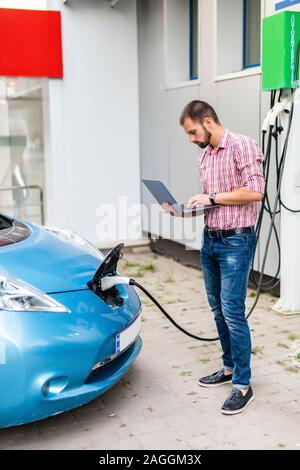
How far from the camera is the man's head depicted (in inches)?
137

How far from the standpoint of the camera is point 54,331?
304cm

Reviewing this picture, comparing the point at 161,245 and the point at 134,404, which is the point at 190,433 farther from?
the point at 161,245

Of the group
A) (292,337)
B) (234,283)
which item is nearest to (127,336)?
(234,283)

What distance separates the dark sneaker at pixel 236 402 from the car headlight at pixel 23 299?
3.96 ft

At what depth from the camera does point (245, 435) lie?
3.27 meters

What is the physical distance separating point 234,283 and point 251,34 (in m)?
4.17

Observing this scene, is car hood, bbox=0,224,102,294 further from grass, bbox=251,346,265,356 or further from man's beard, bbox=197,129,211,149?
grass, bbox=251,346,265,356

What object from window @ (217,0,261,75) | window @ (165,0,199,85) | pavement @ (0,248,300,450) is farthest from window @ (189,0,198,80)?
pavement @ (0,248,300,450)

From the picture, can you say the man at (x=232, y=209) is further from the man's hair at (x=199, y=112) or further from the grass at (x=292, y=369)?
the grass at (x=292, y=369)

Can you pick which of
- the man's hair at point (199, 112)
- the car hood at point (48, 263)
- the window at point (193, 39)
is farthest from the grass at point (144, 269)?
the man's hair at point (199, 112)

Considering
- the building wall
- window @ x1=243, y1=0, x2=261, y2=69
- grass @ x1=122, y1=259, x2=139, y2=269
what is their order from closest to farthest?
the building wall
window @ x1=243, y1=0, x2=261, y2=69
grass @ x1=122, y1=259, x2=139, y2=269

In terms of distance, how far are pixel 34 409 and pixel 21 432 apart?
46 cm

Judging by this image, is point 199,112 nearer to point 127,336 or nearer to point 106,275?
point 106,275

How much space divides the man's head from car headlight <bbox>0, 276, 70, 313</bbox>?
1329mm
